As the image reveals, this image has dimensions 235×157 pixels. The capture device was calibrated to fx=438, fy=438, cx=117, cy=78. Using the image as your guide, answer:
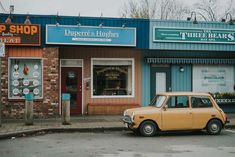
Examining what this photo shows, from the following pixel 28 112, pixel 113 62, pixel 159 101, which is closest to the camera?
pixel 159 101

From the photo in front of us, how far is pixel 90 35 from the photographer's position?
18906 mm

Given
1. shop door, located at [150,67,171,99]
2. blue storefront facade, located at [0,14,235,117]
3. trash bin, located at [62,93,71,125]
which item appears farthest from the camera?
shop door, located at [150,67,171,99]

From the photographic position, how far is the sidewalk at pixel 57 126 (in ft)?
48.1

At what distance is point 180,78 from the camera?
69.8ft

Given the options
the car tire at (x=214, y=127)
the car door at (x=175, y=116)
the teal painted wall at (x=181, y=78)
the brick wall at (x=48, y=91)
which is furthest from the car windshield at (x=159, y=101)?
the teal painted wall at (x=181, y=78)

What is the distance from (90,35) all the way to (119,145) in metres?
7.52

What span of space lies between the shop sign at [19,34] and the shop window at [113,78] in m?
3.39

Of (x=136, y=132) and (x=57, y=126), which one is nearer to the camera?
(x=136, y=132)

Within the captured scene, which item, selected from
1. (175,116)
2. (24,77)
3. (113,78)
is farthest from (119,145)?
(113,78)

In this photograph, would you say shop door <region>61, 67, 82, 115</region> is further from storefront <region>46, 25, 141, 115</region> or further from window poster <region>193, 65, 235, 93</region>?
window poster <region>193, 65, 235, 93</region>

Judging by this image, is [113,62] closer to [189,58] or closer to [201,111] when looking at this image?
[189,58]

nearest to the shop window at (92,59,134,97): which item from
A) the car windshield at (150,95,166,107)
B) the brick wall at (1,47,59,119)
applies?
the brick wall at (1,47,59,119)

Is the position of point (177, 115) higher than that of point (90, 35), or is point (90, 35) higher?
point (90, 35)

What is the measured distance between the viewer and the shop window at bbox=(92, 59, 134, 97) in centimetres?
2061
